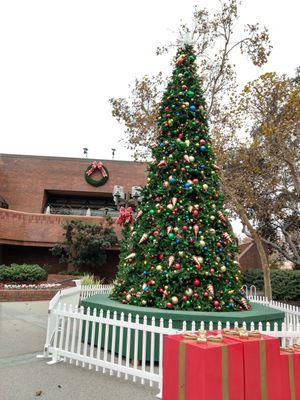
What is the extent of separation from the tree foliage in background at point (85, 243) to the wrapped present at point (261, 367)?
18.5m

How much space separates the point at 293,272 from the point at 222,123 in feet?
32.3

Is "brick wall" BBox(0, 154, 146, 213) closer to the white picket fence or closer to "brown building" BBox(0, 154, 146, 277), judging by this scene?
A: "brown building" BBox(0, 154, 146, 277)

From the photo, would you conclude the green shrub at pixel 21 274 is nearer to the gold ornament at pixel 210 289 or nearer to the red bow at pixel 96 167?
the gold ornament at pixel 210 289

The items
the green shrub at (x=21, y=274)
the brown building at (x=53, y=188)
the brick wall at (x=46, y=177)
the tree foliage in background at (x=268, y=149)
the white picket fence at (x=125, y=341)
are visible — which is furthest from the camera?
the brick wall at (x=46, y=177)

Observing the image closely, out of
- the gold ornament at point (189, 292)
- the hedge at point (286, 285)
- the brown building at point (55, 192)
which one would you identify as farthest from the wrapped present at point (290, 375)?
the brown building at point (55, 192)

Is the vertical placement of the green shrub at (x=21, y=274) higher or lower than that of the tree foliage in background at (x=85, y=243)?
lower

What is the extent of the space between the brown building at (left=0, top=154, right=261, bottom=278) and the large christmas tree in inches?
684

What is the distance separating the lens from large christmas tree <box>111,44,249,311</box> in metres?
6.18

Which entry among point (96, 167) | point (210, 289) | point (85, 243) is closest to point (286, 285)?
point (85, 243)

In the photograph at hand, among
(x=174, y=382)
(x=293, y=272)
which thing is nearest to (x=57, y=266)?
(x=293, y=272)

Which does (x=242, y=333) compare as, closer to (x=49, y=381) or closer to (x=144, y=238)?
(x=49, y=381)

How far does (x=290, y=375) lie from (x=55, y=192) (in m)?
28.9

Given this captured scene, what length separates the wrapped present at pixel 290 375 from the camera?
109 inches

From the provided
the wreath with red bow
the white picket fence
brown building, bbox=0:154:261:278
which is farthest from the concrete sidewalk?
the wreath with red bow
